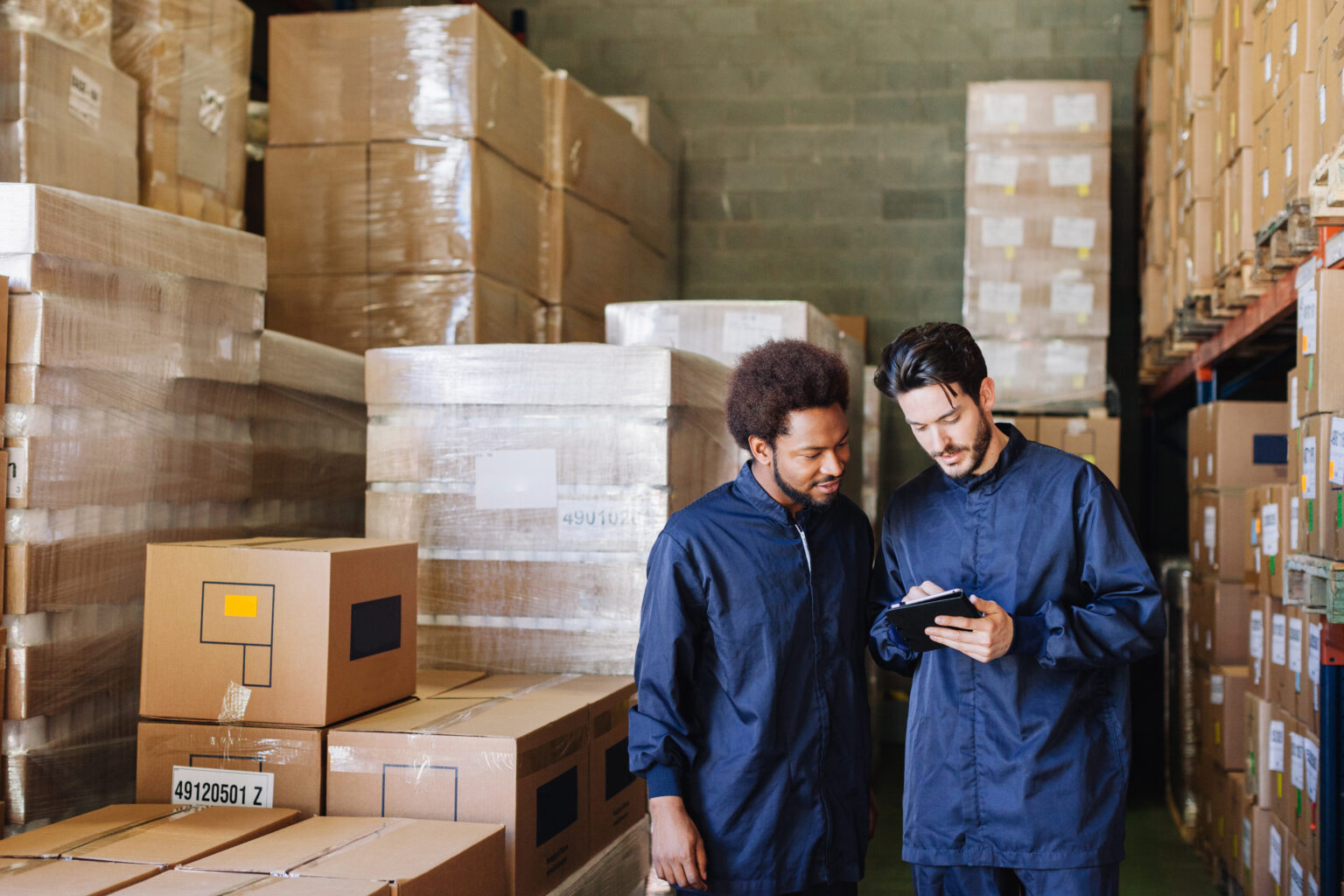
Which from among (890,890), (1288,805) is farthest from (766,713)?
(890,890)

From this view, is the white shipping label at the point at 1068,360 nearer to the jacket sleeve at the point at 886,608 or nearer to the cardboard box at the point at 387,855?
the jacket sleeve at the point at 886,608

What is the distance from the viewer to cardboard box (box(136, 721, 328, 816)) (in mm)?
2479

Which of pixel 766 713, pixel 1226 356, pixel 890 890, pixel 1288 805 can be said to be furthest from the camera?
pixel 1226 356

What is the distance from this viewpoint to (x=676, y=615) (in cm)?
203

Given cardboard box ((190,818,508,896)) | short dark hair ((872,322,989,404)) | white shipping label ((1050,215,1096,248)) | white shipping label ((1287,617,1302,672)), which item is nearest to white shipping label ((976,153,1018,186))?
white shipping label ((1050,215,1096,248))

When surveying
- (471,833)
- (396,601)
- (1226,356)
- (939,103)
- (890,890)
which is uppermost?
(939,103)

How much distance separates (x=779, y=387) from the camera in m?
2.11

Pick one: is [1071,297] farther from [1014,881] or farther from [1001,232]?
[1014,881]

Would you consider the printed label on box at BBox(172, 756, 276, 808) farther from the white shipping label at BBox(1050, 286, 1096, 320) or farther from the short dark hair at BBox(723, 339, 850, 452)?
Result: the white shipping label at BBox(1050, 286, 1096, 320)

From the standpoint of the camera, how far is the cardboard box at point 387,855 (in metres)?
2.00

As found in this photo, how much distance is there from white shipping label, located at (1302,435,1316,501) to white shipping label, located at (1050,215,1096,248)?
2785mm

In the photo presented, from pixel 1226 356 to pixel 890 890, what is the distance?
2.61 metres

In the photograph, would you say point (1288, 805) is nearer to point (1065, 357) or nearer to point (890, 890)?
point (890, 890)

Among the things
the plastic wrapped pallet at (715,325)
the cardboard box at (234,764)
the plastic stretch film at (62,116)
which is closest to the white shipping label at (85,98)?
the plastic stretch film at (62,116)
